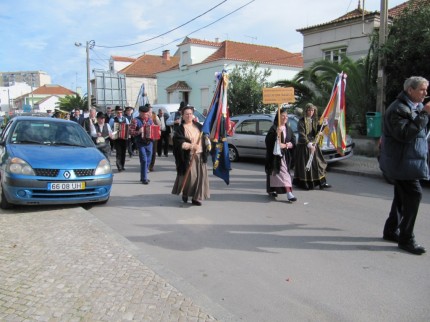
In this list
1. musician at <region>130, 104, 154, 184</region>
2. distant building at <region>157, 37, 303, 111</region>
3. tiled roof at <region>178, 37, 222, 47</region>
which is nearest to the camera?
musician at <region>130, 104, 154, 184</region>

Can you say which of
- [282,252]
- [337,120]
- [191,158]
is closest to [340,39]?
[337,120]

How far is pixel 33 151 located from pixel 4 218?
4.08ft

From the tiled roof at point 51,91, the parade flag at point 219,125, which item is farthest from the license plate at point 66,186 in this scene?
the tiled roof at point 51,91

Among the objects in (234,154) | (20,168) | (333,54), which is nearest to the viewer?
(20,168)

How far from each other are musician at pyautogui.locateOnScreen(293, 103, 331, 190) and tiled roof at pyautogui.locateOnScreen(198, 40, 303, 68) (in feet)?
83.5

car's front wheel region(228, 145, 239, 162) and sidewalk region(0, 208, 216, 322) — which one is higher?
car's front wheel region(228, 145, 239, 162)

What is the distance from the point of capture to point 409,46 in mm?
12453

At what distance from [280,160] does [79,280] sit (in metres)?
4.76

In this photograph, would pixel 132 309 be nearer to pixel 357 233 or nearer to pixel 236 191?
pixel 357 233

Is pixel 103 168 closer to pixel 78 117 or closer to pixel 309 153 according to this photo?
pixel 309 153

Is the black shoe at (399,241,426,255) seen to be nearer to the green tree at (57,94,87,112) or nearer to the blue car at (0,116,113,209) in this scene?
the blue car at (0,116,113,209)

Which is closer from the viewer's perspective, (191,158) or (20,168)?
(20,168)

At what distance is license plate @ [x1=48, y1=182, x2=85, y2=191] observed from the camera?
6.30 metres

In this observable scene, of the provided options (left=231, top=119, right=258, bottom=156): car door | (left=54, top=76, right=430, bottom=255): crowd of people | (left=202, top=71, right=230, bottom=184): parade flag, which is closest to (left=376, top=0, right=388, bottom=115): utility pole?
(left=231, top=119, right=258, bottom=156): car door
